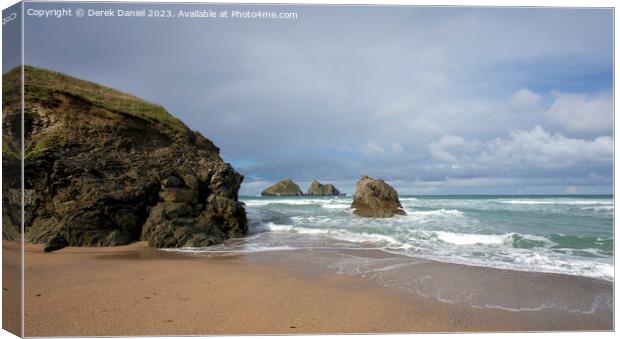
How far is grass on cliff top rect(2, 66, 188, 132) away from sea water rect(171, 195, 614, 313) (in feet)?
12.4

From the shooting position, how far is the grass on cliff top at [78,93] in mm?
3977

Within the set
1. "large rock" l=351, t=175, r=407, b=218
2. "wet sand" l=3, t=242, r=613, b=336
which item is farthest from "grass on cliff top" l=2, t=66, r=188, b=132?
"large rock" l=351, t=175, r=407, b=218

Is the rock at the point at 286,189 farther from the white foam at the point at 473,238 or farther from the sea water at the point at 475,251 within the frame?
the white foam at the point at 473,238

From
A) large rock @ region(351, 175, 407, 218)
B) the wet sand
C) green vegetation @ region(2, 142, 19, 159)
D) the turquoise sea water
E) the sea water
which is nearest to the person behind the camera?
the wet sand

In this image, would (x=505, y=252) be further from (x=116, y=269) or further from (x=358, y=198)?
(x=358, y=198)

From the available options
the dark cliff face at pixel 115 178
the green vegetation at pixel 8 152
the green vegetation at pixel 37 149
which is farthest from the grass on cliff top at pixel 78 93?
the green vegetation at pixel 37 149

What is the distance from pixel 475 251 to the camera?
7.68 metres

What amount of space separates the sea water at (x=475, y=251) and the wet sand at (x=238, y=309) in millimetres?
380

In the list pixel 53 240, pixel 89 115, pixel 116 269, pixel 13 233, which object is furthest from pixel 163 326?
pixel 89 115

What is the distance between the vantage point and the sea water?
187 inches

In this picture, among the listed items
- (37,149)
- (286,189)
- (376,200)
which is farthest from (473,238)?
(286,189)

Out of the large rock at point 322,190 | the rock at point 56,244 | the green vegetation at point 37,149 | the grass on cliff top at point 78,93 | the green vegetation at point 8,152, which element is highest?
the grass on cliff top at point 78,93

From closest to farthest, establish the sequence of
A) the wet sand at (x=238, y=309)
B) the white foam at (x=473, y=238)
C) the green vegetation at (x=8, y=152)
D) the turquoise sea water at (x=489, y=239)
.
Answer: the wet sand at (x=238, y=309), the green vegetation at (x=8, y=152), the turquoise sea water at (x=489, y=239), the white foam at (x=473, y=238)

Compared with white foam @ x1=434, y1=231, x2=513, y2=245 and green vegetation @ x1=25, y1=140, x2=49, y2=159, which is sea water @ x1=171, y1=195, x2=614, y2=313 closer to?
white foam @ x1=434, y1=231, x2=513, y2=245
